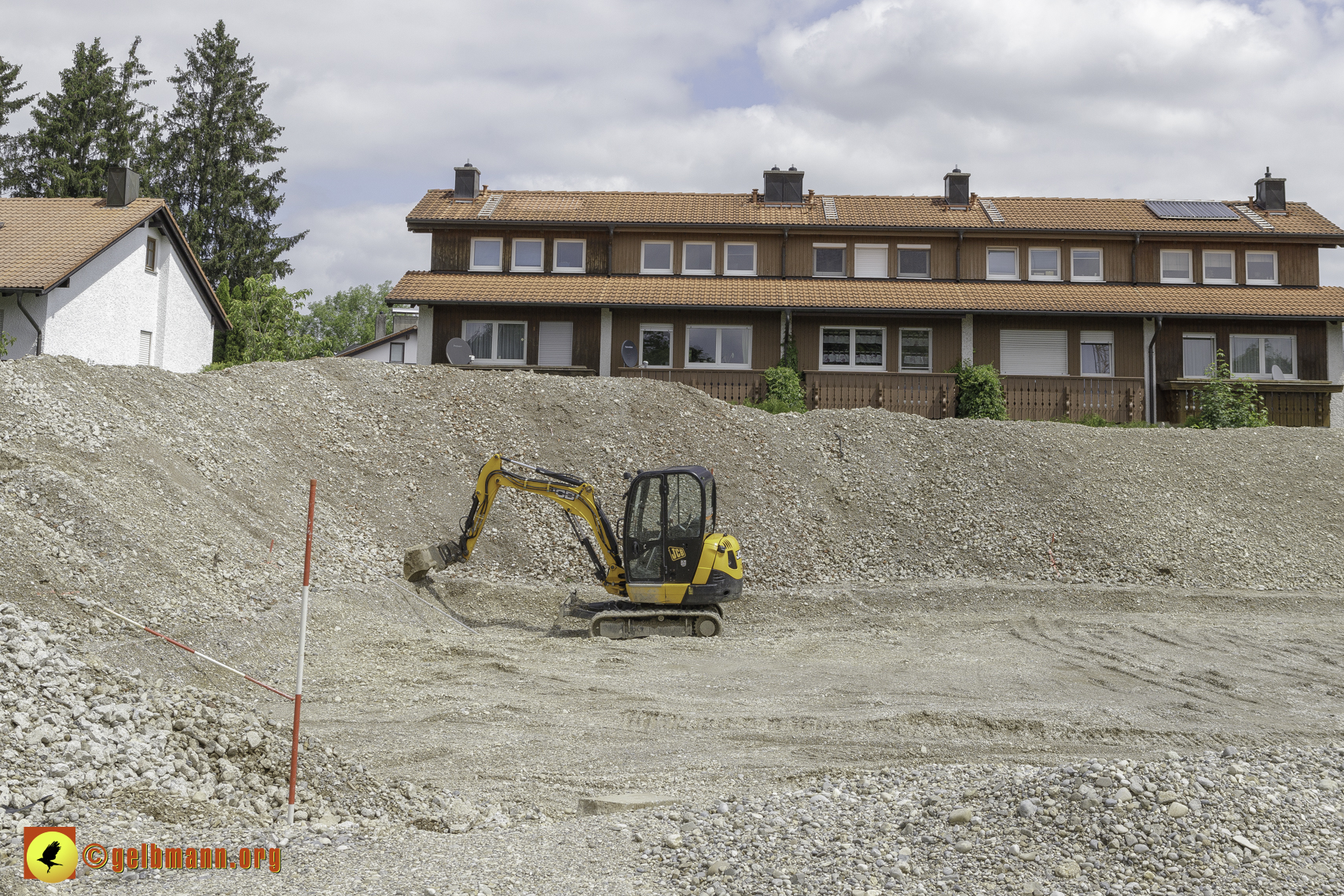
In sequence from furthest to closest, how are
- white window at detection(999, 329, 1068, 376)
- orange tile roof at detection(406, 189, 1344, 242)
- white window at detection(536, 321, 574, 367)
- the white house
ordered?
1. orange tile roof at detection(406, 189, 1344, 242)
2. white window at detection(536, 321, 574, 367)
3. white window at detection(999, 329, 1068, 376)
4. the white house

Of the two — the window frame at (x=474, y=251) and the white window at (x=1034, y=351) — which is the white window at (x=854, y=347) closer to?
the white window at (x=1034, y=351)

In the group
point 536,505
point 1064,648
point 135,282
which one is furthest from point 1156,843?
point 135,282

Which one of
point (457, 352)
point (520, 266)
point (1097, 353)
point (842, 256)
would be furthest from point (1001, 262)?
point (457, 352)

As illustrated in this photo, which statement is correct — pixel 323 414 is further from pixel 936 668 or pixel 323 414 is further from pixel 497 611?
pixel 936 668

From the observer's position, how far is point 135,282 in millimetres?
29766

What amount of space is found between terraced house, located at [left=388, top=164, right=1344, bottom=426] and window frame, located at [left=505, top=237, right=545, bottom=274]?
56 mm

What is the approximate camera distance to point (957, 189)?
32812mm

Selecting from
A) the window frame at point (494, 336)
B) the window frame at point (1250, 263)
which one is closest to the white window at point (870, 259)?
the window frame at point (494, 336)

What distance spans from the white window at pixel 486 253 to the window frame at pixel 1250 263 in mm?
23266

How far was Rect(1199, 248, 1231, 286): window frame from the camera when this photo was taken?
101 ft

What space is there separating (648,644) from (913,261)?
2122 cm

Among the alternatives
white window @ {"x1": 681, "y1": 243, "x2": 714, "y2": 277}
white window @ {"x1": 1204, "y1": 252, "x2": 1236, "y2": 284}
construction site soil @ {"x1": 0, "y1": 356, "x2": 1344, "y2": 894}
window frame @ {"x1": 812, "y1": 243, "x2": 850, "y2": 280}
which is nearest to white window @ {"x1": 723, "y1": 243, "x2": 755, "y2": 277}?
white window @ {"x1": 681, "y1": 243, "x2": 714, "y2": 277}

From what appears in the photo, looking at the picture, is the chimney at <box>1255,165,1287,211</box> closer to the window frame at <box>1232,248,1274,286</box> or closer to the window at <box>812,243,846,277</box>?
the window frame at <box>1232,248,1274,286</box>

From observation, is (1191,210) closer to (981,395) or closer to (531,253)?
(981,395)
